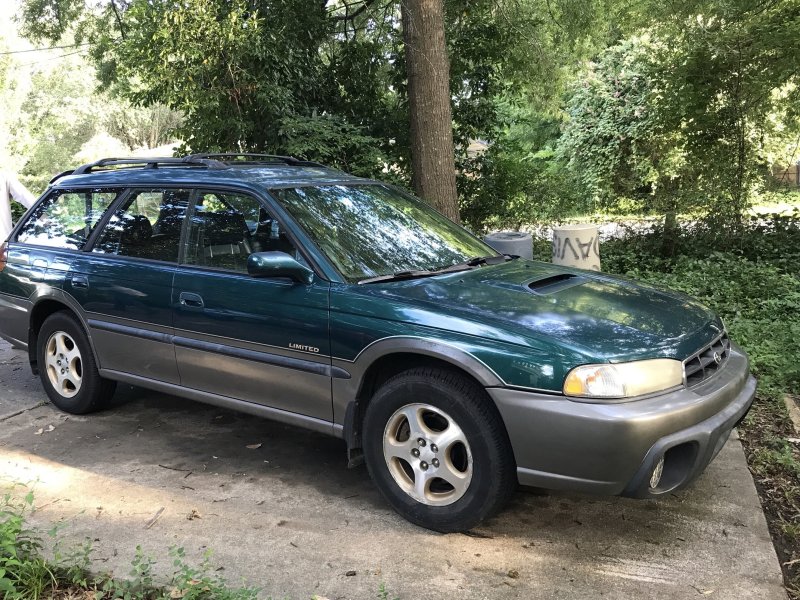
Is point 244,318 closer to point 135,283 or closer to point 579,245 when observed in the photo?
point 135,283

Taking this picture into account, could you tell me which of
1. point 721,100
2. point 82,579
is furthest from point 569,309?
point 721,100

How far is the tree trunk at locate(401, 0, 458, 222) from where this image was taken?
736 centimetres

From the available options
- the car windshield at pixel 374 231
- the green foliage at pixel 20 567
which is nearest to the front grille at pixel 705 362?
the car windshield at pixel 374 231

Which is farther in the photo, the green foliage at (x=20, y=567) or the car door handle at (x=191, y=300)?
the car door handle at (x=191, y=300)

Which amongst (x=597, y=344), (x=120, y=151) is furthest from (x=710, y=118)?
(x=120, y=151)

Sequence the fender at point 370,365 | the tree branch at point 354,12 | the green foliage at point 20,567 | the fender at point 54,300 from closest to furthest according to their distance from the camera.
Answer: the green foliage at point 20,567, the fender at point 370,365, the fender at point 54,300, the tree branch at point 354,12

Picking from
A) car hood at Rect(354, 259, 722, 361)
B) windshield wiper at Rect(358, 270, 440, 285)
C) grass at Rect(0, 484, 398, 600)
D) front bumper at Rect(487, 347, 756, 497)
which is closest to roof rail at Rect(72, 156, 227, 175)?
windshield wiper at Rect(358, 270, 440, 285)

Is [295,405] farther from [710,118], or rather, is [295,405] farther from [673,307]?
[710,118]

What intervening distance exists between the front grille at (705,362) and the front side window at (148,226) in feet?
9.53

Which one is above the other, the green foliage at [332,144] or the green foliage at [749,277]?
the green foliage at [332,144]

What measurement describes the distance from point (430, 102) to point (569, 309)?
4.76m

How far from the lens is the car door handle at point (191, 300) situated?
395 centimetres

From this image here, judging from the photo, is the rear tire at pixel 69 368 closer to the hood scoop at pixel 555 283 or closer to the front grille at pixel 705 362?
the hood scoop at pixel 555 283

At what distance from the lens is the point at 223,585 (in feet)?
9.05
